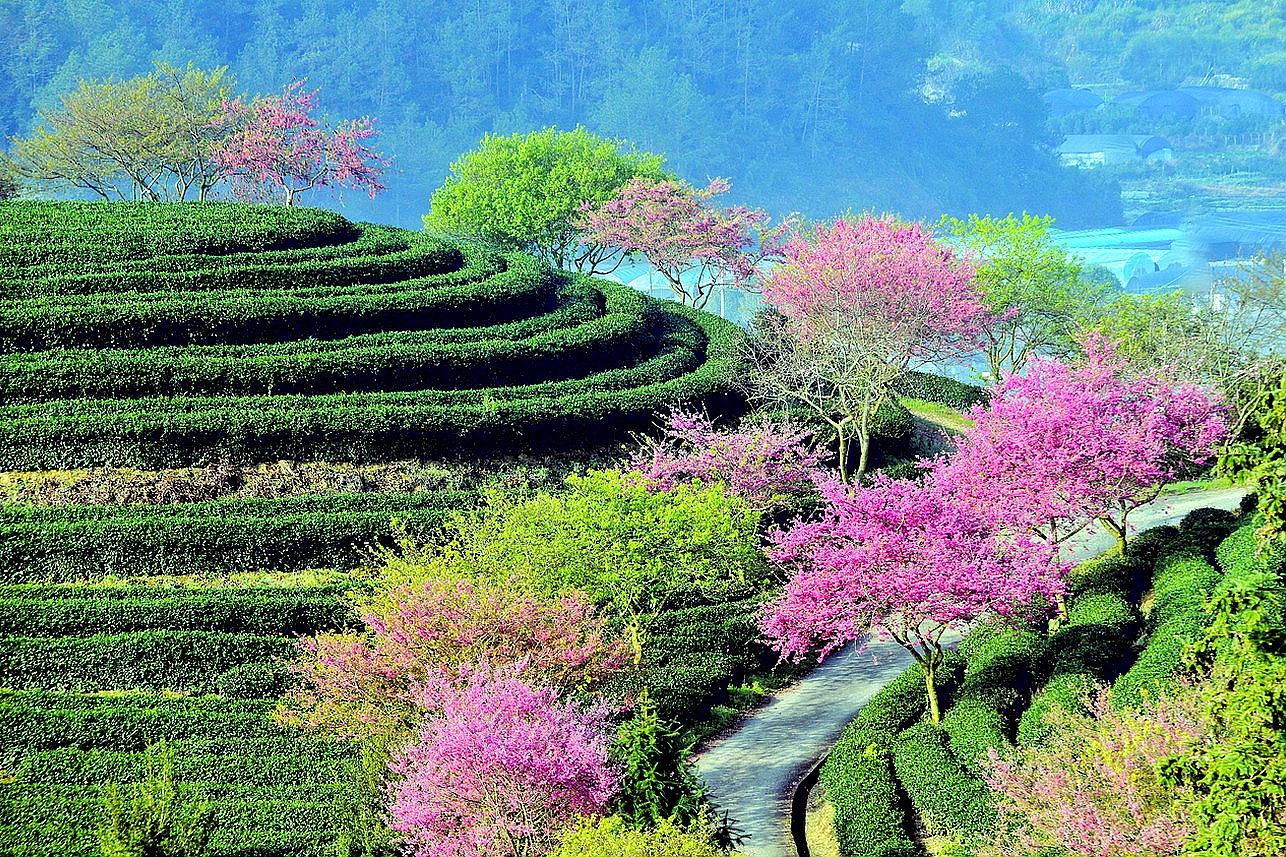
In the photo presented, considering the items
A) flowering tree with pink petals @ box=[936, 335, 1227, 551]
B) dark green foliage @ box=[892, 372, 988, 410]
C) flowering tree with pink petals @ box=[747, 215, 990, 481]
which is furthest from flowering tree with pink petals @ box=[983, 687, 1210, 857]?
dark green foliage @ box=[892, 372, 988, 410]

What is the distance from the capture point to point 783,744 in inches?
1304

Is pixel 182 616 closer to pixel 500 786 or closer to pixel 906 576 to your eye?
pixel 500 786

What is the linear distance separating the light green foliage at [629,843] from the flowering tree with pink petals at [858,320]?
2873 centimetres

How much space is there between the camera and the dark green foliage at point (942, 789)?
26219mm

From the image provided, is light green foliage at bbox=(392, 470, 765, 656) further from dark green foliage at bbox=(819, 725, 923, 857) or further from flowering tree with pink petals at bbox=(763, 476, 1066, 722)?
dark green foliage at bbox=(819, 725, 923, 857)

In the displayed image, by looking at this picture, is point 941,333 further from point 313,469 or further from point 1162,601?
point 313,469

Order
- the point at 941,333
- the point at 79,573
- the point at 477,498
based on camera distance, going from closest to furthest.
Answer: the point at 79,573
the point at 477,498
the point at 941,333

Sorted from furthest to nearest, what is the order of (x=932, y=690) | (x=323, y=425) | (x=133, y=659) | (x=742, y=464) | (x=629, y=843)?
(x=323, y=425) → (x=742, y=464) → (x=133, y=659) → (x=932, y=690) → (x=629, y=843)

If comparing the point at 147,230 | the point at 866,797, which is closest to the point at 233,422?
the point at 147,230

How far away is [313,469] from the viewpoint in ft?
142

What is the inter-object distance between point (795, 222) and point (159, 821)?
57067 mm

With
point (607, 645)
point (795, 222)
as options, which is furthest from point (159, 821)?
point (795, 222)

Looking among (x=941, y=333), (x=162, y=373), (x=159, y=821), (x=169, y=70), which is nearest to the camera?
(x=159, y=821)

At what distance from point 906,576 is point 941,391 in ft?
119
